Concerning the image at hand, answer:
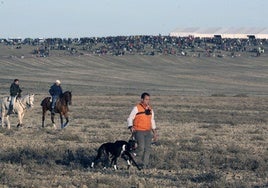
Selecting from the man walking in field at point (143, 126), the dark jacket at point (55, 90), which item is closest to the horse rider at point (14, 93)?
the dark jacket at point (55, 90)

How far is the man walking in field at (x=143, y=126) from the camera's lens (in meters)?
19.3

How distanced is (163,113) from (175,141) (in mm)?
15929

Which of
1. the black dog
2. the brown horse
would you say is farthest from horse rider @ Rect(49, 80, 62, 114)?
the black dog

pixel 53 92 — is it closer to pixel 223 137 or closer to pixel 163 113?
pixel 223 137

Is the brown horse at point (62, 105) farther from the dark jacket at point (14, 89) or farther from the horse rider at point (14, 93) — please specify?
the dark jacket at point (14, 89)

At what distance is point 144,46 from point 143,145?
352 ft

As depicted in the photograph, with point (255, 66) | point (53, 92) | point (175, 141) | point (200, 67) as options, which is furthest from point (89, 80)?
point (175, 141)

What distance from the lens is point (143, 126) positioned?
1938 centimetres

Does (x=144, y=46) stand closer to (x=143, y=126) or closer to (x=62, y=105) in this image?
(x=62, y=105)

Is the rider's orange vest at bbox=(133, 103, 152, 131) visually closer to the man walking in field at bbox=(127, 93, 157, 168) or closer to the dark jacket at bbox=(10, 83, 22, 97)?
the man walking in field at bbox=(127, 93, 157, 168)

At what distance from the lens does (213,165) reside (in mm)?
20031

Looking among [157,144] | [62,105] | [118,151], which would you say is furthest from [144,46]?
[118,151]

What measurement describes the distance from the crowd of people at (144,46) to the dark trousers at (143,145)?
91139 mm

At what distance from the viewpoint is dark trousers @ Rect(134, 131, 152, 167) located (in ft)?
63.4
